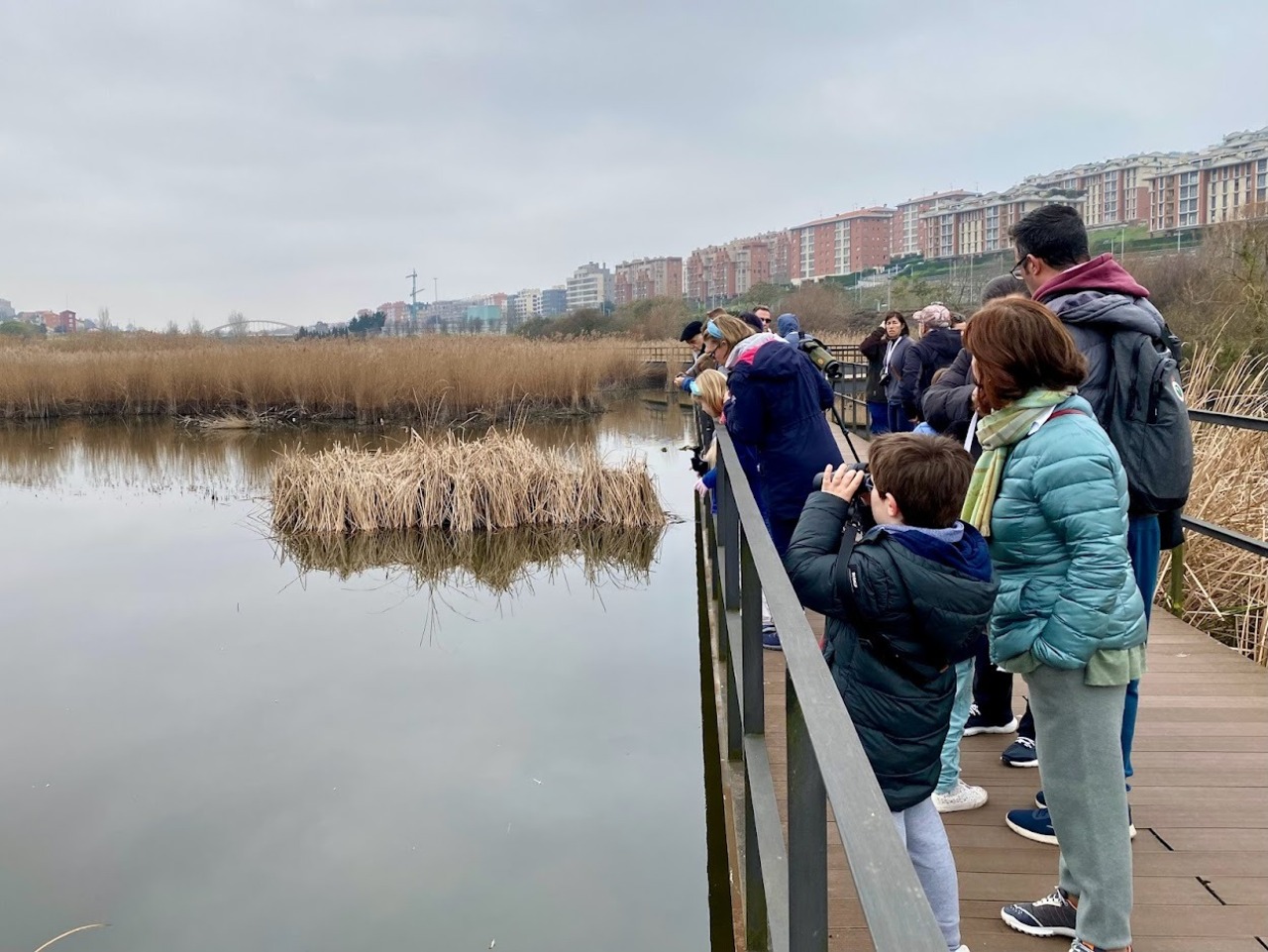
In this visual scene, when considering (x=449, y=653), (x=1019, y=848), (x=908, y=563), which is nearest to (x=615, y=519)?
(x=449, y=653)

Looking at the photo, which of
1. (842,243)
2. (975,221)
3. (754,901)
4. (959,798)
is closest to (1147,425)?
(959,798)

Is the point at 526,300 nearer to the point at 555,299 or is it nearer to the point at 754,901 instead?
the point at 555,299

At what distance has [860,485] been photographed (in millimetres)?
2203

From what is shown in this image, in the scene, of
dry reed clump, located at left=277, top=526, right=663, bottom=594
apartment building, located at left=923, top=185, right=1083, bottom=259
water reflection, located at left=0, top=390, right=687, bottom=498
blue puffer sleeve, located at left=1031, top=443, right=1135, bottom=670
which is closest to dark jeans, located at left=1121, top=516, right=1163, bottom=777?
blue puffer sleeve, located at left=1031, top=443, right=1135, bottom=670

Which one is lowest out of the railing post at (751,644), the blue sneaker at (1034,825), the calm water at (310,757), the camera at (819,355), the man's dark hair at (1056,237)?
the calm water at (310,757)

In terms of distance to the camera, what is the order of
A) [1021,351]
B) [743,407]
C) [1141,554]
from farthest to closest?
[743,407] < [1141,554] < [1021,351]

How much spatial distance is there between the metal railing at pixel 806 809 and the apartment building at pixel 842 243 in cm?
8684

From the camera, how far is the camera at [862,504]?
→ 2.19 m

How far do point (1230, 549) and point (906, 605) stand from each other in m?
4.19

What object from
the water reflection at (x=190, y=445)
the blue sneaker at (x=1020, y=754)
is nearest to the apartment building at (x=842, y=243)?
the water reflection at (x=190, y=445)

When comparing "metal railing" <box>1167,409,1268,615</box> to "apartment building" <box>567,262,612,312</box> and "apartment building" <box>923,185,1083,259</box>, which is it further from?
"apartment building" <box>567,262,612,312</box>

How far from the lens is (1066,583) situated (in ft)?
6.68

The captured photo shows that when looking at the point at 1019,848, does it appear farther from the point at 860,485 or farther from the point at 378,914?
the point at 378,914

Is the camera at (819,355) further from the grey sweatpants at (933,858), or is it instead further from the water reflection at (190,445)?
the water reflection at (190,445)
